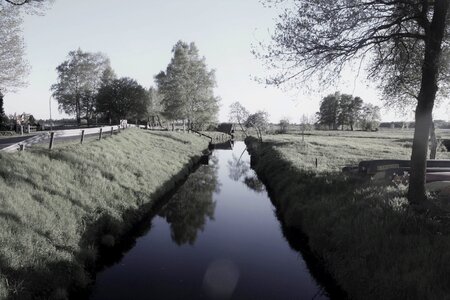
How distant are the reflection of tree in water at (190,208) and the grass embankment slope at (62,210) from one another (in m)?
1.21

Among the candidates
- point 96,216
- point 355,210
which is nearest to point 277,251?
point 355,210

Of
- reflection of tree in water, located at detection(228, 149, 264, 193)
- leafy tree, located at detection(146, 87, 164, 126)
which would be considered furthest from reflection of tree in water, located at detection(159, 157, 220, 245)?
leafy tree, located at detection(146, 87, 164, 126)

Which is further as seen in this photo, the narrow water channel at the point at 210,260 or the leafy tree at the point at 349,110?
the leafy tree at the point at 349,110

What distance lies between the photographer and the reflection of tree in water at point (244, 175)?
31406 millimetres

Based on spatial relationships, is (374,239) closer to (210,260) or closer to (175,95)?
(210,260)

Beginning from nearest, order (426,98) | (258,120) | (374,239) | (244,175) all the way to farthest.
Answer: (374,239) < (426,98) < (244,175) < (258,120)

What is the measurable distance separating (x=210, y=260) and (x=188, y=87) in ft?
177

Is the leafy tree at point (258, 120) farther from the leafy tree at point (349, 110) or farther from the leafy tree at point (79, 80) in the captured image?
the leafy tree at point (79, 80)

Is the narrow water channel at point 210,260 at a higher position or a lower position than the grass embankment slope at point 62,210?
lower

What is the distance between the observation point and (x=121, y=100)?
230 ft

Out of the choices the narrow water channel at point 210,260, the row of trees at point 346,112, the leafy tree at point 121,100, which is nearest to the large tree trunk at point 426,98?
the narrow water channel at point 210,260

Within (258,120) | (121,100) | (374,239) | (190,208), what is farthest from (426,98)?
(258,120)

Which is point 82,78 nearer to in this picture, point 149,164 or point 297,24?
point 149,164

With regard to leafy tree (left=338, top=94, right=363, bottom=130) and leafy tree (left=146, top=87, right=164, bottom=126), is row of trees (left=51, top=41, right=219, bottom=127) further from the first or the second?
leafy tree (left=338, top=94, right=363, bottom=130)
